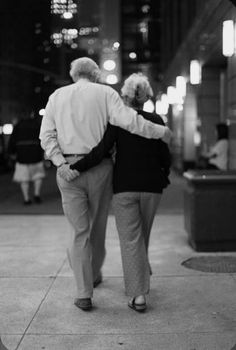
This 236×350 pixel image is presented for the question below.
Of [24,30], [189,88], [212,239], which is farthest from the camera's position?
[24,30]

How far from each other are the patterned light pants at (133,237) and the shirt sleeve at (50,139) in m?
0.55

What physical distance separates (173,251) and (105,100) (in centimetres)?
276

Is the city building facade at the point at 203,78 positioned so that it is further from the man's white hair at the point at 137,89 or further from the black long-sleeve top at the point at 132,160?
the black long-sleeve top at the point at 132,160

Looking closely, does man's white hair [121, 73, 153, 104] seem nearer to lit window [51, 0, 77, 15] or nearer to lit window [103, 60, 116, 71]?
lit window [51, 0, 77, 15]

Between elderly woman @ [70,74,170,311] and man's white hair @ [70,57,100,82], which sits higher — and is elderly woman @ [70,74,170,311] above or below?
below

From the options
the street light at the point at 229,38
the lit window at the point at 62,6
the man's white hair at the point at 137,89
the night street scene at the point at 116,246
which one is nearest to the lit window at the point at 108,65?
the street light at the point at 229,38

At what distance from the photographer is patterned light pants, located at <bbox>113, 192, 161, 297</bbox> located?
4529mm

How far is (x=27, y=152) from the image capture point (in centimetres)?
1165

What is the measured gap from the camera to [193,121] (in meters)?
21.2

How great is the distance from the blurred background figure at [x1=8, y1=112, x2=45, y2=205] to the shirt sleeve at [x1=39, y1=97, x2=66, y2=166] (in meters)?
6.80

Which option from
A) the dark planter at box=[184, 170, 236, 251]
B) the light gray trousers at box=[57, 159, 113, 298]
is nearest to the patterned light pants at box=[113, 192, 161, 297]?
the light gray trousers at box=[57, 159, 113, 298]

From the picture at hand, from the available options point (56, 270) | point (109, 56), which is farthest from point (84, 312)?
point (109, 56)

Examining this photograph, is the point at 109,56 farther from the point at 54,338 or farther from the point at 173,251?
the point at 54,338

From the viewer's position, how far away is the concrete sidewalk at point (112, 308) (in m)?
3.88
